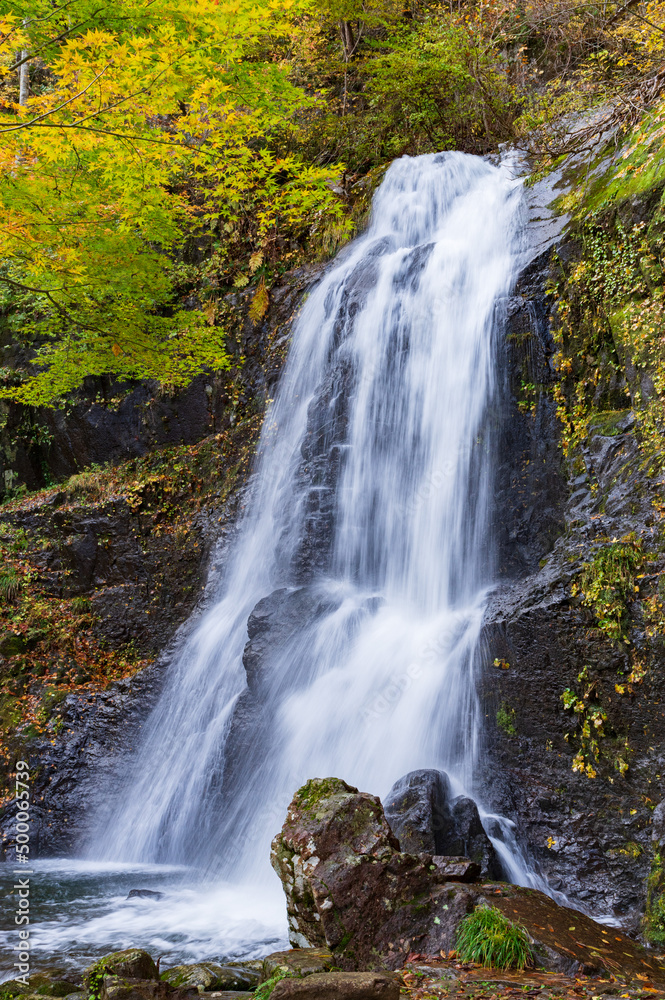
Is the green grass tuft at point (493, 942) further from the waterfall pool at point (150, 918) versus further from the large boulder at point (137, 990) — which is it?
the waterfall pool at point (150, 918)

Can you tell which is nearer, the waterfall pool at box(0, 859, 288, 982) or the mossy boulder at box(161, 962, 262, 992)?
the mossy boulder at box(161, 962, 262, 992)

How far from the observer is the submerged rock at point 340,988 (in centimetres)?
265

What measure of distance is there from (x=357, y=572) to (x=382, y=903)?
4.55m

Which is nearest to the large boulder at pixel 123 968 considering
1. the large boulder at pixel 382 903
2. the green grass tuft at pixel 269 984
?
the green grass tuft at pixel 269 984

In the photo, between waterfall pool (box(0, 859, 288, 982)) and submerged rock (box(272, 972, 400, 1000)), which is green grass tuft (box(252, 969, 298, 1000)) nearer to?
submerged rock (box(272, 972, 400, 1000))

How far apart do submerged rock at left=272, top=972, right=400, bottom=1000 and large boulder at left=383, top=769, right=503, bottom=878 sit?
1.91m

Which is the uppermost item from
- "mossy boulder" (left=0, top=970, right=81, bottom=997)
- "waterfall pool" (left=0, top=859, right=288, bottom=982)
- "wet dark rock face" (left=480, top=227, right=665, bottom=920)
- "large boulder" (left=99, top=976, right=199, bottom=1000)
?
"wet dark rock face" (left=480, top=227, right=665, bottom=920)

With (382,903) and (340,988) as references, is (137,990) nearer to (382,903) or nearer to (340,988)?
(340,988)

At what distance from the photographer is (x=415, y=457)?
8047mm

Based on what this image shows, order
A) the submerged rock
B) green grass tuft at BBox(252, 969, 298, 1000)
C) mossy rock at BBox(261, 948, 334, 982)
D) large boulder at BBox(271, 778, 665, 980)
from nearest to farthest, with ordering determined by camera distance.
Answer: the submerged rock
green grass tuft at BBox(252, 969, 298, 1000)
mossy rock at BBox(261, 948, 334, 982)
large boulder at BBox(271, 778, 665, 980)

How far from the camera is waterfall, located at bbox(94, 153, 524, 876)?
6.36 m

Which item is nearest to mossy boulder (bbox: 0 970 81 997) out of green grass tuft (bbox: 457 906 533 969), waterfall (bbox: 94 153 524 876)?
green grass tuft (bbox: 457 906 533 969)

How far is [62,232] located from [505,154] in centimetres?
762

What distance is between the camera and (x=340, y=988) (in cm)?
266
